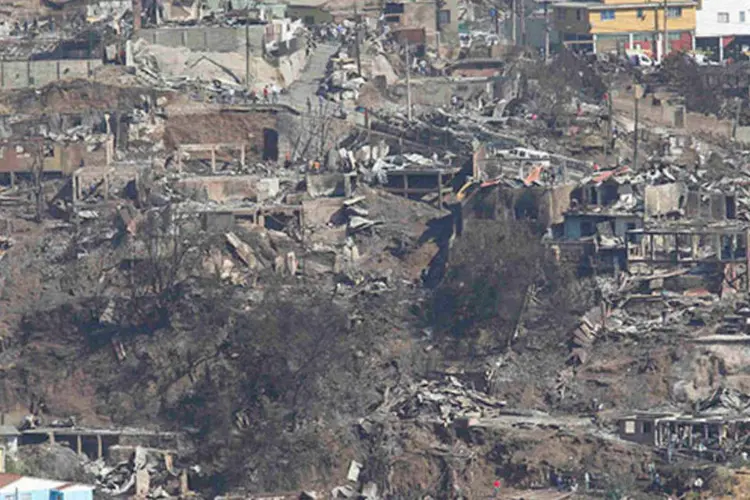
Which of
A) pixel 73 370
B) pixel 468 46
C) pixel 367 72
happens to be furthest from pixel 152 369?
pixel 468 46

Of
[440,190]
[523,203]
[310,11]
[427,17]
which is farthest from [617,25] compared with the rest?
[523,203]

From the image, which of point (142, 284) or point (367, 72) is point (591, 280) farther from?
point (367, 72)

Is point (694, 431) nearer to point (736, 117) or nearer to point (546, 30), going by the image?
point (736, 117)

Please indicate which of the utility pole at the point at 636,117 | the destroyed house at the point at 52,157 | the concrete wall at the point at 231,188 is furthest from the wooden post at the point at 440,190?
the destroyed house at the point at 52,157

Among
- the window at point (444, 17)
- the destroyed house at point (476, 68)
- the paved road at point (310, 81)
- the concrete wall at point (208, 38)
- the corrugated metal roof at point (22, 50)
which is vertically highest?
the concrete wall at point (208, 38)

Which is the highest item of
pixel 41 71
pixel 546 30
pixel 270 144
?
pixel 41 71

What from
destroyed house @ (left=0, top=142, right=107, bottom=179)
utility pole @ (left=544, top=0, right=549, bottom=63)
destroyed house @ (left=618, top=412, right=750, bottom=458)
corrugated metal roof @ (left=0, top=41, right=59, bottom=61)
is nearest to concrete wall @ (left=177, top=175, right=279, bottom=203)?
destroyed house @ (left=0, top=142, right=107, bottom=179)

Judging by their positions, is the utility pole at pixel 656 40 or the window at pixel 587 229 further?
the utility pole at pixel 656 40

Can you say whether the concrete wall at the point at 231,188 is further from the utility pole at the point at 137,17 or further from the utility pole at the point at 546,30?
the utility pole at the point at 546,30
